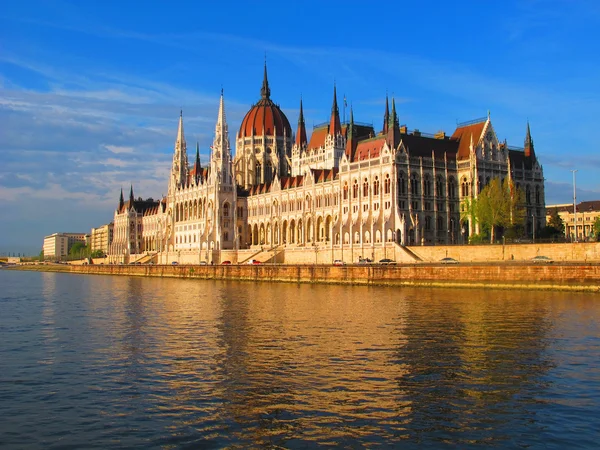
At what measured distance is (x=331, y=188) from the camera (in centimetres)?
11975

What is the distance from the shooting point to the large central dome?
16412 cm

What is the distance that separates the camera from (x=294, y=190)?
13250cm

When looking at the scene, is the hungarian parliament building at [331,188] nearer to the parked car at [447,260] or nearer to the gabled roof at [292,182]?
the gabled roof at [292,182]

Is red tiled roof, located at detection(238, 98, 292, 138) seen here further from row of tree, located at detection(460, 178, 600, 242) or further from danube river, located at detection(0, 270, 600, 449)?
danube river, located at detection(0, 270, 600, 449)

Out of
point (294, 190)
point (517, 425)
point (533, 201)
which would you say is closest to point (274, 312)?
point (517, 425)

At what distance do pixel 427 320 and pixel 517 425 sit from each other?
22402mm

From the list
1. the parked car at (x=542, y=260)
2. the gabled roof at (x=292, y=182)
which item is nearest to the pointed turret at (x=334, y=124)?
the gabled roof at (x=292, y=182)

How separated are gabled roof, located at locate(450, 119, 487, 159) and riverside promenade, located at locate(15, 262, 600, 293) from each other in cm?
3275

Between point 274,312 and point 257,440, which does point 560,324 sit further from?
point 257,440

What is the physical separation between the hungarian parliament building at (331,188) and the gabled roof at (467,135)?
213 mm

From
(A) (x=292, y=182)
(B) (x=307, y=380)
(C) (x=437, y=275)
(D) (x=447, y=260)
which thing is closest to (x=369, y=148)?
(A) (x=292, y=182)

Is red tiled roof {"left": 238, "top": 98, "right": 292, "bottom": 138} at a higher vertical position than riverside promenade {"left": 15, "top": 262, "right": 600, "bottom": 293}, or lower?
higher

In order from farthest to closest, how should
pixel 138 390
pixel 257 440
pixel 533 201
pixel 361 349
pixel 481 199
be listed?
pixel 533 201, pixel 481 199, pixel 361 349, pixel 138 390, pixel 257 440

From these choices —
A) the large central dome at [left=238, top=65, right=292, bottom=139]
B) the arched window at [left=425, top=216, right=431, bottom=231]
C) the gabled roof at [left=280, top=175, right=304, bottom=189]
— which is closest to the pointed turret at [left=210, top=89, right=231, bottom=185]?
the large central dome at [left=238, top=65, right=292, bottom=139]
